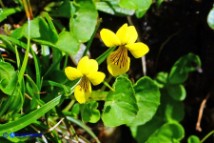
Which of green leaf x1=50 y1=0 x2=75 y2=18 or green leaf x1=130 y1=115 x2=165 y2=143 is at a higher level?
green leaf x1=50 y1=0 x2=75 y2=18

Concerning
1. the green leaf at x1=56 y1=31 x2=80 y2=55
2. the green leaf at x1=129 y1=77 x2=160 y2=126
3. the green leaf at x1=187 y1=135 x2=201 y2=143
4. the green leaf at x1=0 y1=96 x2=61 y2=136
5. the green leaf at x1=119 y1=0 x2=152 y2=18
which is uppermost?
the green leaf at x1=119 y1=0 x2=152 y2=18

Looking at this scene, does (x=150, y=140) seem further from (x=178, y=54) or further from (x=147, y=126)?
(x=178, y=54)

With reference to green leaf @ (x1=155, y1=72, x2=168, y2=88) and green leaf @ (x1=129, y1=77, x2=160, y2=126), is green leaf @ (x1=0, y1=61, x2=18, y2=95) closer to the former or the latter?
green leaf @ (x1=129, y1=77, x2=160, y2=126)

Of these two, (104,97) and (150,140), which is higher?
(104,97)

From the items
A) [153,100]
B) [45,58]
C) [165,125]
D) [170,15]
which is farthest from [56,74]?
[170,15]

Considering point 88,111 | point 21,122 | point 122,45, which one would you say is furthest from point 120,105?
point 21,122

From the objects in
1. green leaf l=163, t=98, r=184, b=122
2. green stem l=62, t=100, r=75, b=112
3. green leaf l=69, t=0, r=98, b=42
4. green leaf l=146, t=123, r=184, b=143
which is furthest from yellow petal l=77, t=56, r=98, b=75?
green leaf l=163, t=98, r=184, b=122

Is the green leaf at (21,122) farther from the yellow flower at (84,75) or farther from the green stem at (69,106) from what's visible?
the green stem at (69,106)
